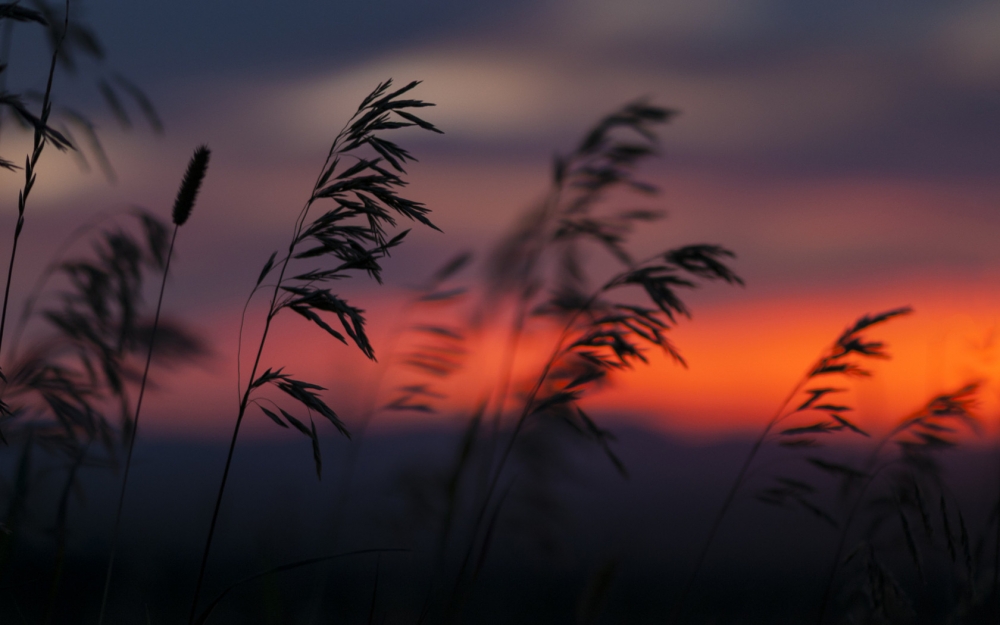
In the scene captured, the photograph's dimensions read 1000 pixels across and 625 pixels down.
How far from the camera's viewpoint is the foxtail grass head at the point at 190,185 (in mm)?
1951

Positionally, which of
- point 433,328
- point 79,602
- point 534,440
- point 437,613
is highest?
point 433,328

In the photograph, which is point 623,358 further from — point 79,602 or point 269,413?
point 79,602

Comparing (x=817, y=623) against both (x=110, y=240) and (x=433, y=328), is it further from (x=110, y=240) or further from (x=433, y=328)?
(x=110, y=240)

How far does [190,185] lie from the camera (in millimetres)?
1968

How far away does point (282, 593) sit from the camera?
111 inches

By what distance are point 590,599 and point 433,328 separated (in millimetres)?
1693

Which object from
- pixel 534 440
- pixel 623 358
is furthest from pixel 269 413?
pixel 534 440

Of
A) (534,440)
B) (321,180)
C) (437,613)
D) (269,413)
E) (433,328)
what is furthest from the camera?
(433,328)

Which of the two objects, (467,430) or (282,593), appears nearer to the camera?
(467,430)

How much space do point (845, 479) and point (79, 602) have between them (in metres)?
2.93

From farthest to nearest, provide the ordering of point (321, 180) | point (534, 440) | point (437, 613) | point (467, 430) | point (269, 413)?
point (534, 440) < point (467, 430) < point (437, 613) < point (321, 180) < point (269, 413)

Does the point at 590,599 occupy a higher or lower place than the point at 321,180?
lower

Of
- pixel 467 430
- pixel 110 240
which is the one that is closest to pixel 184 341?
pixel 110 240

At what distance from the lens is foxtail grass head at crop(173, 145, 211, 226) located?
1.95 meters
